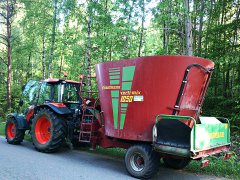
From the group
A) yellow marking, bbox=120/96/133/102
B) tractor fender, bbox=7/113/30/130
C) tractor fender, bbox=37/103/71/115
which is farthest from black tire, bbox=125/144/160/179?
tractor fender, bbox=7/113/30/130

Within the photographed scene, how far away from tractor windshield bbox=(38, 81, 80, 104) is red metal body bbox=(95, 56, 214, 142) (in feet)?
9.47

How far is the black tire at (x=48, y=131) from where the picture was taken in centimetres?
801

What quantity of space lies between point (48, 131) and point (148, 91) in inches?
169

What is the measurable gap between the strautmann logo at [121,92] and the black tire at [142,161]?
664 mm

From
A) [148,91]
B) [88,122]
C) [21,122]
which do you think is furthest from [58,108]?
[148,91]

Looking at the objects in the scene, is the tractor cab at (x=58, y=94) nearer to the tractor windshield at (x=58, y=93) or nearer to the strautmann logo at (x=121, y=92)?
the tractor windshield at (x=58, y=93)

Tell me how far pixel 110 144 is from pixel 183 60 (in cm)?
285

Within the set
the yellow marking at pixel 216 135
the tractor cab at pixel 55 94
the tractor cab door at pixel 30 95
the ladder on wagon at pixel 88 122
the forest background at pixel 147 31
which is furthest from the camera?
the forest background at pixel 147 31

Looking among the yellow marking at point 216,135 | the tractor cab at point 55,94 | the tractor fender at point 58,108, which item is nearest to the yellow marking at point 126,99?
the yellow marking at point 216,135

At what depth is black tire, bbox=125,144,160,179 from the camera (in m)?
5.67

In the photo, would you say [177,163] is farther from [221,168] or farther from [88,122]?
[88,122]

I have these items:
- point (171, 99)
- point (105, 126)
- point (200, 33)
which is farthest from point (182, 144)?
point (200, 33)

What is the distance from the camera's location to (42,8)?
20484 mm

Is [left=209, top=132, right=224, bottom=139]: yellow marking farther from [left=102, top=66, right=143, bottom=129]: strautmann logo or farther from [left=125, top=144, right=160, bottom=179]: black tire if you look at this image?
[left=102, top=66, right=143, bottom=129]: strautmann logo
